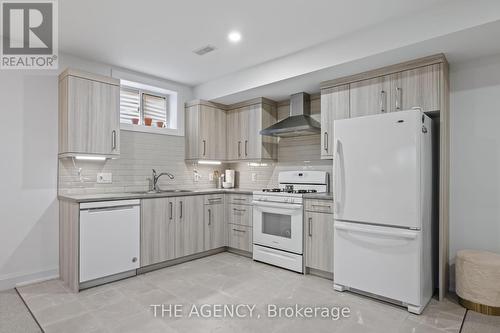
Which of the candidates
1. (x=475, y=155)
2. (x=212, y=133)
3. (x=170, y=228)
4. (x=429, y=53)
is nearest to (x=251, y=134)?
(x=212, y=133)

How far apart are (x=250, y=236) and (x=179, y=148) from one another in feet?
5.76

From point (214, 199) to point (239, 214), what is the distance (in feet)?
1.39

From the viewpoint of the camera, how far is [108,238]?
3139 mm

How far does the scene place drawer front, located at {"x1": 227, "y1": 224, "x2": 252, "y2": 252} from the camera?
162 inches

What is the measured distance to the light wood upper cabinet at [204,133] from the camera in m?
4.52

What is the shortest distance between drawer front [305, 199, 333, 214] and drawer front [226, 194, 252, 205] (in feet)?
3.24

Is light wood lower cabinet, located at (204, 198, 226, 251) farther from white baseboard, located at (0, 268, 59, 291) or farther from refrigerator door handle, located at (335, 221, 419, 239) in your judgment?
refrigerator door handle, located at (335, 221, 419, 239)

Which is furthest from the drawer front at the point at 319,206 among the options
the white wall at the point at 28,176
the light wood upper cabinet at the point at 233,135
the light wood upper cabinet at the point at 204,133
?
the white wall at the point at 28,176


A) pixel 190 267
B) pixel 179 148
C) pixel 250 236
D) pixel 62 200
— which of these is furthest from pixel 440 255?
pixel 62 200

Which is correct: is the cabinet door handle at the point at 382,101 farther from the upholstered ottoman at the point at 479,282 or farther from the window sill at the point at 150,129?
the window sill at the point at 150,129

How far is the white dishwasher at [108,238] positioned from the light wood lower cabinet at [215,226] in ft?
3.39

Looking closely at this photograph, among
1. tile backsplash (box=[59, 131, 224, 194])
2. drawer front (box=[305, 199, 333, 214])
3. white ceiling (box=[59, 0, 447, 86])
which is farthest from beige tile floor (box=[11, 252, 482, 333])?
white ceiling (box=[59, 0, 447, 86])

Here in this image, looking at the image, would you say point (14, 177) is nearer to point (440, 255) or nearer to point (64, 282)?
point (64, 282)

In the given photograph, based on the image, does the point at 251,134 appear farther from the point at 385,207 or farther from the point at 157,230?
the point at 385,207
